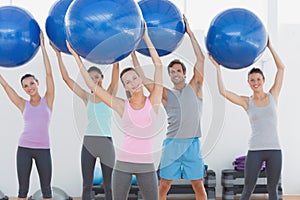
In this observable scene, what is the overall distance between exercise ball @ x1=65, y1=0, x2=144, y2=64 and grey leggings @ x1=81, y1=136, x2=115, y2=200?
1.22 metres

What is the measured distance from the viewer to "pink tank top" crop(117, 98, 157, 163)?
9.85 ft

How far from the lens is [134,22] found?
274 cm

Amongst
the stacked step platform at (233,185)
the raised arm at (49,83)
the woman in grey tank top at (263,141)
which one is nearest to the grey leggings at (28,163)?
the raised arm at (49,83)

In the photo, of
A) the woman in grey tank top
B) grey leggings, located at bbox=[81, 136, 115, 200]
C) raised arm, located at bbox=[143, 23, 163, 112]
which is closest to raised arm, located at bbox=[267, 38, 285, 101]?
the woman in grey tank top

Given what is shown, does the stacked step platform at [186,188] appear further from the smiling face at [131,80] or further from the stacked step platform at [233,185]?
the smiling face at [131,80]

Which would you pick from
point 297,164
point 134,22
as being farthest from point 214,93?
point 134,22

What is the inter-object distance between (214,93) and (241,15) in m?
2.02

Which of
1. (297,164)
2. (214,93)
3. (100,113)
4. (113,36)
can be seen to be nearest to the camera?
(113,36)

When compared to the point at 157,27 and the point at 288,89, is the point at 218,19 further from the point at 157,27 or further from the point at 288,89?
the point at 288,89

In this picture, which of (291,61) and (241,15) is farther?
(291,61)

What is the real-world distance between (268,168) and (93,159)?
1.36 meters

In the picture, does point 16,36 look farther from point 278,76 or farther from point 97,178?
point 97,178

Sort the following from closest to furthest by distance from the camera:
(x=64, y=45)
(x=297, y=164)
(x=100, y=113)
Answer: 1. (x=64, y=45)
2. (x=100, y=113)
3. (x=297, y=164)

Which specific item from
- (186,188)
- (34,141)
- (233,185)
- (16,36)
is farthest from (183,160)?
(233,185)
